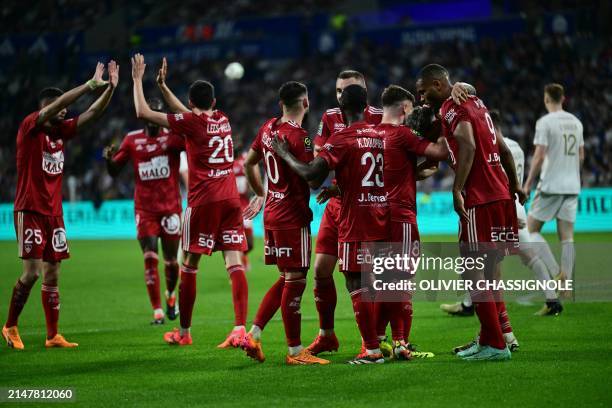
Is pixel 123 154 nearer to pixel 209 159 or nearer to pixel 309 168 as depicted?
pixel 209 159

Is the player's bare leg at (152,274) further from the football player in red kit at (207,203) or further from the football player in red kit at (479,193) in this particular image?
the football player in red kit at (479,193)

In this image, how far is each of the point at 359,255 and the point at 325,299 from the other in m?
0.83

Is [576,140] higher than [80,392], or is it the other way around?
[576,140]

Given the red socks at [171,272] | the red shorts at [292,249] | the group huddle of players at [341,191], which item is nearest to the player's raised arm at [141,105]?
the group huddle of players at [341,191]

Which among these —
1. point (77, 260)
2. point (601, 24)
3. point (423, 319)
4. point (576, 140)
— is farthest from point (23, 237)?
point (601, 24)

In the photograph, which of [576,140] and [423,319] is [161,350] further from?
[576,140]

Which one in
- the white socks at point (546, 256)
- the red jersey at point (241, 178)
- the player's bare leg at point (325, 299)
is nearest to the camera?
the player's bare leg at point (325, 299)

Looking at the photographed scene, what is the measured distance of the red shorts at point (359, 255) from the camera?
307 inches

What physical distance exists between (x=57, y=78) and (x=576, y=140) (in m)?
30.4

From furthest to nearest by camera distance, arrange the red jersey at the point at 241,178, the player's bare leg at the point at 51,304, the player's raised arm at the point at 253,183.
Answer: the red jersey at the point at 241,178
the player's bare leg at the point at 51,304
the player's raised arm at the point at 253,183

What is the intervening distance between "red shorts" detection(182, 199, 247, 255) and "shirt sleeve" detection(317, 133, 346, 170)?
207 centimetres

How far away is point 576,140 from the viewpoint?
12.0 m

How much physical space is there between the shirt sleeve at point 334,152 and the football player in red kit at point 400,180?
1.24 ft

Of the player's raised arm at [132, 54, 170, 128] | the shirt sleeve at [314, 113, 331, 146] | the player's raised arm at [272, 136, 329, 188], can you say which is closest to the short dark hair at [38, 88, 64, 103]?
the player's raised arm at [132, 54, 170, 128]
